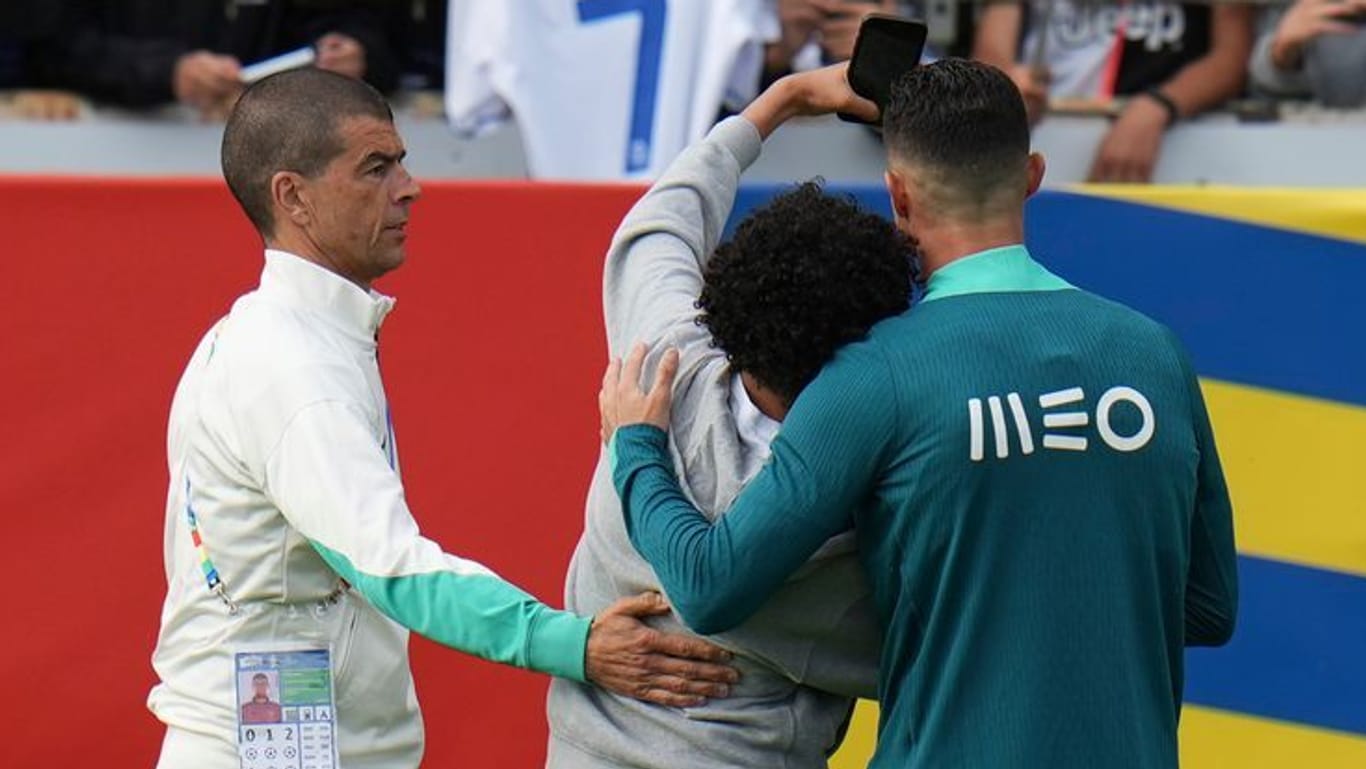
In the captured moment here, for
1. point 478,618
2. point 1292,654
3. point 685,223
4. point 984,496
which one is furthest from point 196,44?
point 984,496

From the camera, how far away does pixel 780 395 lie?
9.64 ft

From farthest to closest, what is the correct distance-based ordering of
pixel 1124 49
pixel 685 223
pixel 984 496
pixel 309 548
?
pixel 1124 49, pixel 685 223, pixel 309 548, pixel 984 496

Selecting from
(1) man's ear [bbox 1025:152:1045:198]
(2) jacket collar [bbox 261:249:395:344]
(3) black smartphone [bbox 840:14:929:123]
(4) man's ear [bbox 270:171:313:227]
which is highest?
(3) black smartphone [bbox 840:14:929:123]

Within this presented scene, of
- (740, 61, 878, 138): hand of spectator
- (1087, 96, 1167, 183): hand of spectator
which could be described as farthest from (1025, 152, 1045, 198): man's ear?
(1087, 96, 1167, 183): hand of spectator

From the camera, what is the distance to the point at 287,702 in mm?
3270

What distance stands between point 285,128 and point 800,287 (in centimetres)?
90

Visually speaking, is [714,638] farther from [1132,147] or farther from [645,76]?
[1132,147]

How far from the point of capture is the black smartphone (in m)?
3.27

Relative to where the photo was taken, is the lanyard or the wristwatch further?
the wristwatch

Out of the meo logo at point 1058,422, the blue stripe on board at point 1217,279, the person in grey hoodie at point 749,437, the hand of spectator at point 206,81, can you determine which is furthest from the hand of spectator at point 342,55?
the meo logo at point 1058,422

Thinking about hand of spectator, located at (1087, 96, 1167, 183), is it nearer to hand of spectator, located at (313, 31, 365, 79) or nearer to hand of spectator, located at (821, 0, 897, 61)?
hand of spectator, located at (821, 0, 897, 61)

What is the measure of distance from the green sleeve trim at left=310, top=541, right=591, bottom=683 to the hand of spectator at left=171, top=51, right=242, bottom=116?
10.5 feet

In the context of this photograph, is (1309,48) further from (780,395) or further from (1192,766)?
(780,395)

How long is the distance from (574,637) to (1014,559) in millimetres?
617
